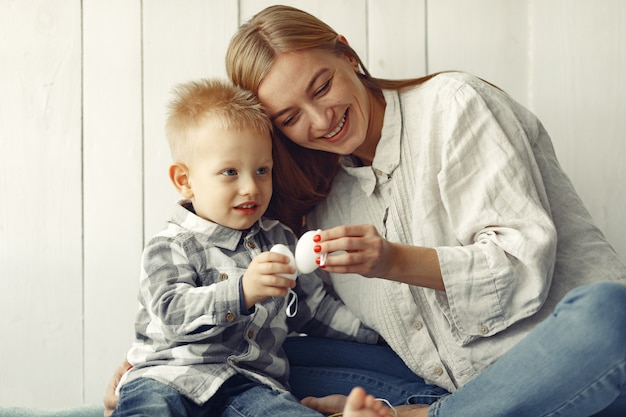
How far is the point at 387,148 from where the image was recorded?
1.45m

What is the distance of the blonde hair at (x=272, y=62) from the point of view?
1388 millimetres

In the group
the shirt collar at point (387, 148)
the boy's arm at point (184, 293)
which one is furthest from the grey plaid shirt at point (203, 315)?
the shirt collar at point (387, 148)

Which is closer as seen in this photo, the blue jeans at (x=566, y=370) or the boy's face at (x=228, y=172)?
the blue jeans at (x=566, y=370)

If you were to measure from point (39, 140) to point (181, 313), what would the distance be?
0.73 meters

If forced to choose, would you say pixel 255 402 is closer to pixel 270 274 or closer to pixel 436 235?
pixel 270 274

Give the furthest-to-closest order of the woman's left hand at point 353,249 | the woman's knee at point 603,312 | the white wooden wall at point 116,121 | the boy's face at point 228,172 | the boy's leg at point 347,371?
the white wooden wall at point 116,121 < the boy's leg at point 347,371 < the boy's face at point 228,172 < the woman's left hand at point 353,249 < the woman's knee at point 603,312

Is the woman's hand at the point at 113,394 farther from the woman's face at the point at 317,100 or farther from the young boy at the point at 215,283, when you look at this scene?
the woman's face at the point at 317,100

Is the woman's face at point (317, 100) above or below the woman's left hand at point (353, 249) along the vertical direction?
above

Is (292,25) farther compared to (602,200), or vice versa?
(602,200)

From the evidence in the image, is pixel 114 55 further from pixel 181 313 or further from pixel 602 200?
pixel 602 200

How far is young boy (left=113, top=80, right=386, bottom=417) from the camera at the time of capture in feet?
3.99

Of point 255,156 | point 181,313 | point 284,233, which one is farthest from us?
point 284,233

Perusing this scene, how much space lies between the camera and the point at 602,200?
1.70 meters

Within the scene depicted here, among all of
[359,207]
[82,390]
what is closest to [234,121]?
[359,207]
